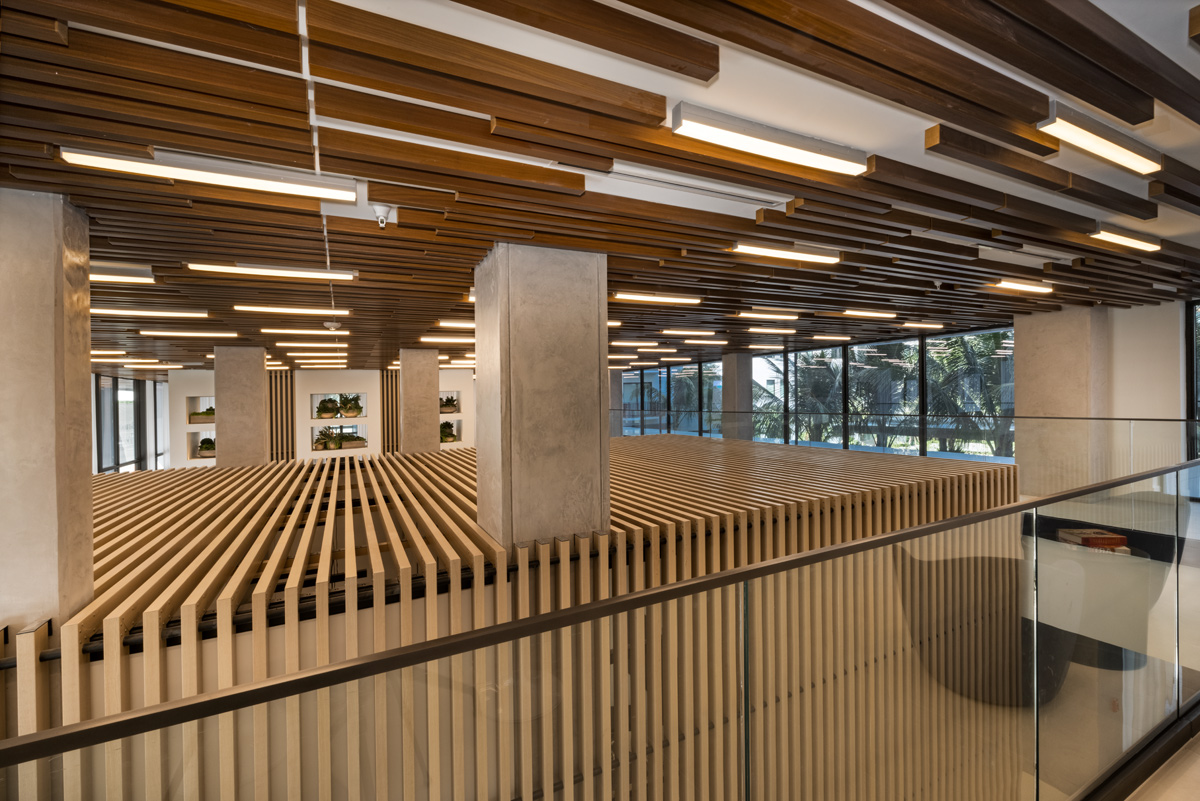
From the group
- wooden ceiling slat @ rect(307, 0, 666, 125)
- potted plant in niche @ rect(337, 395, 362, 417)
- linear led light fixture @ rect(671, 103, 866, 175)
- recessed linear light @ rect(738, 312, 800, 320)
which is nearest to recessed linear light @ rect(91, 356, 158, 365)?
potted plant in niche @ rect(337, 395, 362, 417)

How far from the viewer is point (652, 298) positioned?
6617 millimetres

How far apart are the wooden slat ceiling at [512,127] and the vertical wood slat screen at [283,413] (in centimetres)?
1243

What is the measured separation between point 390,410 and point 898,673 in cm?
1757

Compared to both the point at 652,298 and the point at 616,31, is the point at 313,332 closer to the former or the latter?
the point at 652,298

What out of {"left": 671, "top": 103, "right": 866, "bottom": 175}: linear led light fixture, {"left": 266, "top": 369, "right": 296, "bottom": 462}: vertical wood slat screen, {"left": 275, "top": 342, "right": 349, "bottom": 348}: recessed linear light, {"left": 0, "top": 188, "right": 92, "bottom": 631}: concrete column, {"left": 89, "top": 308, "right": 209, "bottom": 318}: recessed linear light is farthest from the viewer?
{"left": 266, "top": 369, "right": 296, "bottom": 462}: vertical wood slat screen

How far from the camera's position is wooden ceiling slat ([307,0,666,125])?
1833 mm

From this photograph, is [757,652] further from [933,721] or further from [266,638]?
[266,638]

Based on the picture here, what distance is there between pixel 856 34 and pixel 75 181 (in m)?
3.47

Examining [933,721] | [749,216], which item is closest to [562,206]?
[749,216]

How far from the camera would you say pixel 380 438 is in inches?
679

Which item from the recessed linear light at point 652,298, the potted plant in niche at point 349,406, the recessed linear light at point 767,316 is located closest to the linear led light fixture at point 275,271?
the recessed linear light at point 652,298

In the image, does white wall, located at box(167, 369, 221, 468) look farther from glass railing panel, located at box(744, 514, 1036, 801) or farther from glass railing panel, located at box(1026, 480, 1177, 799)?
glass railing panel, located at box(1026, 480, 1177, 799)

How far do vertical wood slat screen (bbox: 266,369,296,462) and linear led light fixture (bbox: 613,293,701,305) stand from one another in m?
13.6

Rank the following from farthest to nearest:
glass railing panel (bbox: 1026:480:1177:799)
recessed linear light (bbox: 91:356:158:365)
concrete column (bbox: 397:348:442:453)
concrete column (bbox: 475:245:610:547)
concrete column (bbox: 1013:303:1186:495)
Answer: recessed linear light (bbox: 91:356:158:365) → concrete column (bbox: 397:348:442:453) → concrete column (bbox: 1013:303:1186:495) → concrete column (bbox: 475:245:610:547) → glass railing panel (bbox: 1026:480:1177:799)
